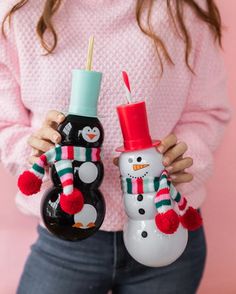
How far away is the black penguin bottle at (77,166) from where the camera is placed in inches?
20.3

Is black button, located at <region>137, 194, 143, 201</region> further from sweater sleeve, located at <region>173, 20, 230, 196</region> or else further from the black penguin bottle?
sweater sleeve, located at <region>173, 20, 230, 196</region>

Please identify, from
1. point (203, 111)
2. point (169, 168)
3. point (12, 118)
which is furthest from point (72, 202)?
point (203, 111)

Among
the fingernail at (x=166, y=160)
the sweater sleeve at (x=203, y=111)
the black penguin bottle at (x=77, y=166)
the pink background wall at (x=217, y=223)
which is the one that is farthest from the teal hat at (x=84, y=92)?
the pink background wall at (x=217, y=223)

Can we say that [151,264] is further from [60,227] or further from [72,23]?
[72,23]

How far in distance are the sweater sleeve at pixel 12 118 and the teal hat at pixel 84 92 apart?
0.58 ft

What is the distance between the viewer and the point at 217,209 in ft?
3.23

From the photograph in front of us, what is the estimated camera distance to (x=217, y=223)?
0.99 meters

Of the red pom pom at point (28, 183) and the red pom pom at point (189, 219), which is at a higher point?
the red pom pom at point (28, 183)

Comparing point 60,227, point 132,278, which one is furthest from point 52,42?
point 132,278

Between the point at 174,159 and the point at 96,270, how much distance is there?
24cm

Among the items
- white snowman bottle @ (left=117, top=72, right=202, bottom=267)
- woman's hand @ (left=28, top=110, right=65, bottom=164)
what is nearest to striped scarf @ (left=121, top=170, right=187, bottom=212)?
white snowman bottle @ (left=117, top=72, right=202, bottom=267)

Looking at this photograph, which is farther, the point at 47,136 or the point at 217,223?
the point at 217,223

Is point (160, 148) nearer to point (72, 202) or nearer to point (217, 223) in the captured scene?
point (72, 202)

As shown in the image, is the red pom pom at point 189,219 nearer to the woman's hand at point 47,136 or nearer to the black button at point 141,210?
the black button at point 141,210
